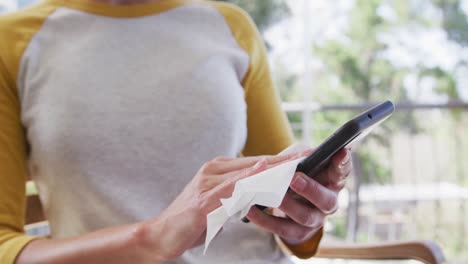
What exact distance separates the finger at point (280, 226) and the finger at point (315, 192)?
7 cm

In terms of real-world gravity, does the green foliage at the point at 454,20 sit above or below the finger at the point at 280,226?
below

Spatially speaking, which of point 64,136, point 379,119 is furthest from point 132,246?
point 379,119

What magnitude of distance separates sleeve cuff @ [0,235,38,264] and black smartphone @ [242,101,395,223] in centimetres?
37

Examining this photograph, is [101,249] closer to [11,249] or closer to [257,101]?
[11,249]

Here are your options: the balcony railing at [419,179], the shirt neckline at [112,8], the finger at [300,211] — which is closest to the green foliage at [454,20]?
the balcony railing at [419,179]

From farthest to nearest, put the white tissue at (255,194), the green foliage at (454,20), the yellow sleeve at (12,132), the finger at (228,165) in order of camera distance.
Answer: the green foliage at (454,20)
the yellow sleeve at (12,132)
the finger at (228,165)
the white tissue at (255,194)

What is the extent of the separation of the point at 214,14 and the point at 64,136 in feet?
1.08

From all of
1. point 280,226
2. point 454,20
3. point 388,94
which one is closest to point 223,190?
point 280,226

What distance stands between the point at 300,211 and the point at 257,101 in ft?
0.99

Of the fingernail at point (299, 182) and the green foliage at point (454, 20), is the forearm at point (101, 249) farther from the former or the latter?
the green foliage at point (454, 20)

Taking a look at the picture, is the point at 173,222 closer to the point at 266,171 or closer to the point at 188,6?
the point at 266,171

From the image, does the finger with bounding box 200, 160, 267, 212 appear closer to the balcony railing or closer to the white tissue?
the white tissue

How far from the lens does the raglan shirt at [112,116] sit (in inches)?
29.3

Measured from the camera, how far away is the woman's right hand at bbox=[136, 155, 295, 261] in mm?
564
